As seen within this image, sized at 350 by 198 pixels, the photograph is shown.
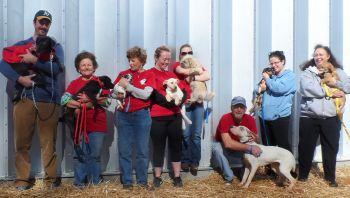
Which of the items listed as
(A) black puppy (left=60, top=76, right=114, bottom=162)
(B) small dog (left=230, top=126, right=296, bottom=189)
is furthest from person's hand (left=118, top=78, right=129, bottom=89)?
(B) small dog (left=230, top=126, right=296, bottom=189)

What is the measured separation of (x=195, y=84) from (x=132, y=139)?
1.07 metres

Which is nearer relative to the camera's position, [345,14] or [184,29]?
[184,29]

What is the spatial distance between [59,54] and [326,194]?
3.63 meters

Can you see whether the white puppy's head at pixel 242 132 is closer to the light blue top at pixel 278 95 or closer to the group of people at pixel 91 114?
the light blue top at pixel 278 95

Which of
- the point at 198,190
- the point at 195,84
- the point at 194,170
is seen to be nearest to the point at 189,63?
the point at 195,84

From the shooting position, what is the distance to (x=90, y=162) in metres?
5.79

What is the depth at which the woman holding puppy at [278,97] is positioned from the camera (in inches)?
244

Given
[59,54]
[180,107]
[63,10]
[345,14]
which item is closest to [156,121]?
[180,107]

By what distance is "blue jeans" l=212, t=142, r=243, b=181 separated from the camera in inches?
249

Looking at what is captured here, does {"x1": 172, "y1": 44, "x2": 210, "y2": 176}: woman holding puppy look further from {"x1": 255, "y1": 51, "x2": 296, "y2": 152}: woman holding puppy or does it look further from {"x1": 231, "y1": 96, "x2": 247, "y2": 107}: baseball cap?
{"x1": 255, "y1": 51, "x2": 296, "y2": 152}: woman holding puppy

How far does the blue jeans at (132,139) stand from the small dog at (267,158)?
1.12m

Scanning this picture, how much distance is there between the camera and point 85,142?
18.7ft

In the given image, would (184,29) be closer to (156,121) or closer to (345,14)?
(156,121)

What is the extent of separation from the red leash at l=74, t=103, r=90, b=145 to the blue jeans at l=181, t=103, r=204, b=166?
4.38ft
